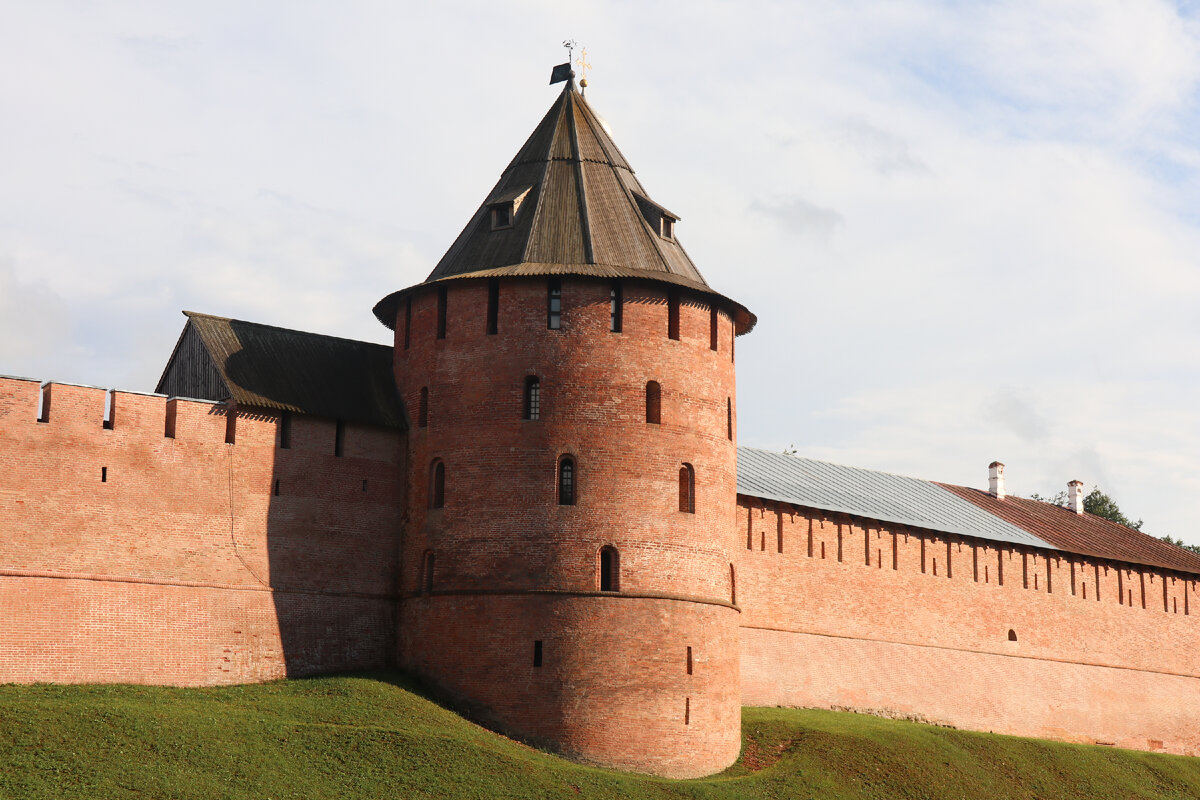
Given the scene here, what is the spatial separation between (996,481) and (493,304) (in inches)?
951

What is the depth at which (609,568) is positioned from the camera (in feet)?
99.1

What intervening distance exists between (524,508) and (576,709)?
4087 mm

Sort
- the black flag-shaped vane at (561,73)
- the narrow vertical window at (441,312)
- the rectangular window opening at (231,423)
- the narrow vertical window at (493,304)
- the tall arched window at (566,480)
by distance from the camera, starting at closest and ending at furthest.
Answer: the rectangular window opening at (231,423) → the tall arched window at (566,480) → the narrow vertical window at (493,304) → the narrow vertical window at (441,312) → the black flag-shaped vane at (561,73)

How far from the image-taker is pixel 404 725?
89.8ft

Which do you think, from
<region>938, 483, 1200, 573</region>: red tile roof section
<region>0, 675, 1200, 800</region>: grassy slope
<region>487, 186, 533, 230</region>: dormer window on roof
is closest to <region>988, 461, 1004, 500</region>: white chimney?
<region>938, 483, 1200, 573</region>: red tile roof section

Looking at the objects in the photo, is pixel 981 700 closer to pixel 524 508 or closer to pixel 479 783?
pixel 524 508

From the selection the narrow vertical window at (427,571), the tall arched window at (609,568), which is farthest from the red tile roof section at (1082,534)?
the narrow vertical window at (427,571)

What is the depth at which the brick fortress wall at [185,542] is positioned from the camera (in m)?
27.4

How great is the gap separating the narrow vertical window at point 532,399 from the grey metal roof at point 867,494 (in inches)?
A: 311

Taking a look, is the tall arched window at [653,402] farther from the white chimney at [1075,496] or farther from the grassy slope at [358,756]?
the white chimney at [1075,496]

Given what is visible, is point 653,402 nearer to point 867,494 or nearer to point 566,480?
point 566,480

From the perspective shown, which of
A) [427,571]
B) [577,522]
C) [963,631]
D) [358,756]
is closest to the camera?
[358,756]

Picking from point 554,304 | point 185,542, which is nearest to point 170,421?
point 185,542

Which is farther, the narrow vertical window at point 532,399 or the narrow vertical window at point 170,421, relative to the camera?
the narrow vertical window at point 532,399
